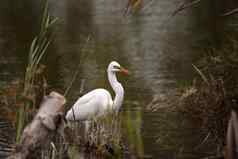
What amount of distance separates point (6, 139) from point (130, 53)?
9.60 meters

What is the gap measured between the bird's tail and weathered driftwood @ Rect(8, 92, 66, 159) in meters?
4.29

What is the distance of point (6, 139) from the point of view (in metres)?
9.51

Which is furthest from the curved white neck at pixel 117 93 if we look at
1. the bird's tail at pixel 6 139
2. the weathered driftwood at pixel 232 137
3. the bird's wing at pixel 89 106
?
the weathered driftwood at pixel 232 137

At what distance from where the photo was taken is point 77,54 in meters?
19.3

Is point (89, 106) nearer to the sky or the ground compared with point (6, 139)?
nearer to the sky

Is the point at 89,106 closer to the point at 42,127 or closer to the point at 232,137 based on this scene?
the point at 42,127

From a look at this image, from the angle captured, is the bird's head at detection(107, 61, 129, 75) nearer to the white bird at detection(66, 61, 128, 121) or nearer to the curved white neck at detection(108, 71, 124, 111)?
the curved white neck at detection(108, 71, 124, 111)

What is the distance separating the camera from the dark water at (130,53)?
10242mm

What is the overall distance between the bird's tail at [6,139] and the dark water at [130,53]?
5.35 feet

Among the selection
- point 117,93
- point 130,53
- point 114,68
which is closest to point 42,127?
point 117,93

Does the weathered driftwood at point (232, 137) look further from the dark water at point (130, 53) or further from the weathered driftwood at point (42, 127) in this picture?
the dark water at point (130, 53)

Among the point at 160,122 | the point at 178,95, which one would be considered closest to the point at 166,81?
the point at 160,122

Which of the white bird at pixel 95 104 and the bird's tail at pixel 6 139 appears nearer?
the bird's tail at pixel 6 139

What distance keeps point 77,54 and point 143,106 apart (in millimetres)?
7733
